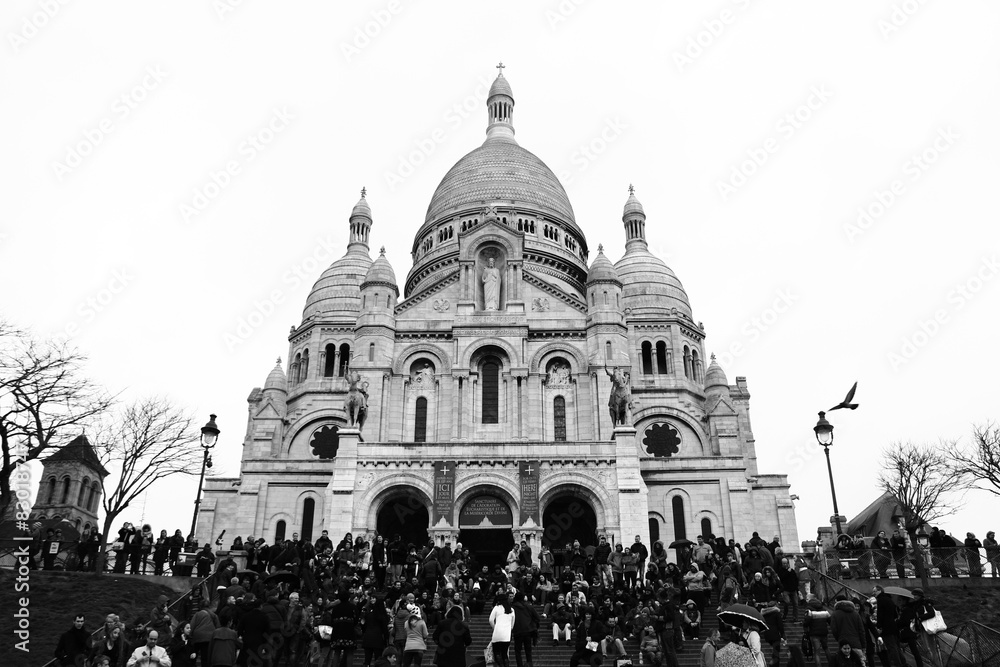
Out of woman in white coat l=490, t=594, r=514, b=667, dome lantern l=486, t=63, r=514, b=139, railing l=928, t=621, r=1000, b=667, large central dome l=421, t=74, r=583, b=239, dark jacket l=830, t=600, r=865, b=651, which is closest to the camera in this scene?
dark jacket l=830, t=600, r=865, b=651

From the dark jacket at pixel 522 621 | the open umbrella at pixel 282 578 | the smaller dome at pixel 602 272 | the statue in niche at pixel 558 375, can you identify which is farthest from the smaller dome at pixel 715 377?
the dark jacket at pixel 522 621

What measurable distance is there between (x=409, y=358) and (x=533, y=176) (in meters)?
26.8

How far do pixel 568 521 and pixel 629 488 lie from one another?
3516 mm

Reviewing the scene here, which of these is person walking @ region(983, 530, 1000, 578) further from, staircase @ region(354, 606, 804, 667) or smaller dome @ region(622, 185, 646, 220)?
smaller dome @ region(622, 185, 646, 220)

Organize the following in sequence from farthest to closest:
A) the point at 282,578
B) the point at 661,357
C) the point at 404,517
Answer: the point at 661,357 → the point at 404,517 → the point at 282,578

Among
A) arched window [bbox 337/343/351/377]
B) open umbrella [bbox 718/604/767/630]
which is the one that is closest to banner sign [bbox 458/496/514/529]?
arched window [bbox 337/343/351/377]

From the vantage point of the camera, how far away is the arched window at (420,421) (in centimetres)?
4252

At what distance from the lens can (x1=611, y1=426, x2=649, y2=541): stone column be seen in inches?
1432

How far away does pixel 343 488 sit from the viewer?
1465 inches

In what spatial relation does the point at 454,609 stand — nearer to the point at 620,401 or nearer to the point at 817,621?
the point at 817,621

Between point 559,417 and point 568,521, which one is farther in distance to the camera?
point 559,417

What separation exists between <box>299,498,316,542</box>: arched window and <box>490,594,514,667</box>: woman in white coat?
91.3ft

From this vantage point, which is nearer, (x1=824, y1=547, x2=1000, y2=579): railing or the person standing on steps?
the person standing on steps

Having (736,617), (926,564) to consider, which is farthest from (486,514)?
(736,617)
